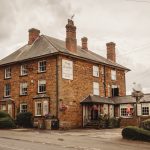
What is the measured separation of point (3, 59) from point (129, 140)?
28.2 meters

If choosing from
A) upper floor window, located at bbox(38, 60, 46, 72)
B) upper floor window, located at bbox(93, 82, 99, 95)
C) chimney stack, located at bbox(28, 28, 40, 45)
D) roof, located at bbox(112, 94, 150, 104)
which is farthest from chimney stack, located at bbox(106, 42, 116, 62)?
upper floor window, located at bbox(38, 60, 46, 72)

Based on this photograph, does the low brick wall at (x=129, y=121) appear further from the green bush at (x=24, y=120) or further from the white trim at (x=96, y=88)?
the green bush at (x=24, y=120)

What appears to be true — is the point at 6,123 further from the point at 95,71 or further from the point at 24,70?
the point at 95,71

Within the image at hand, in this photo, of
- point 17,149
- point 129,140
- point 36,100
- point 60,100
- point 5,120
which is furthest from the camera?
point 36,100

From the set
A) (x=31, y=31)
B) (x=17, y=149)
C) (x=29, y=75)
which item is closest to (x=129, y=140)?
(x=17, y=149)

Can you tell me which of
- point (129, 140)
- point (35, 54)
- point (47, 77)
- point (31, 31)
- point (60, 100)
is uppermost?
point (31, 31)

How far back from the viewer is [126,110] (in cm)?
4328

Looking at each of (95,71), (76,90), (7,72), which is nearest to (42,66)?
(76,90)

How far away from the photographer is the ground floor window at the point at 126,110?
4256 centimetres

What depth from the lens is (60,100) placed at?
36844 millimetres

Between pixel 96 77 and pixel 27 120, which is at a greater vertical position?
pixel 96 77

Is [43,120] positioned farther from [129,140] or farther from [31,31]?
[129,140]

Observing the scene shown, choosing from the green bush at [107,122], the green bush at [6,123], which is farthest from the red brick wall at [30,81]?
Result: the green bush at [107,122]

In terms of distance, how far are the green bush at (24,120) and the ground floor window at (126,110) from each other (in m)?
12.1
